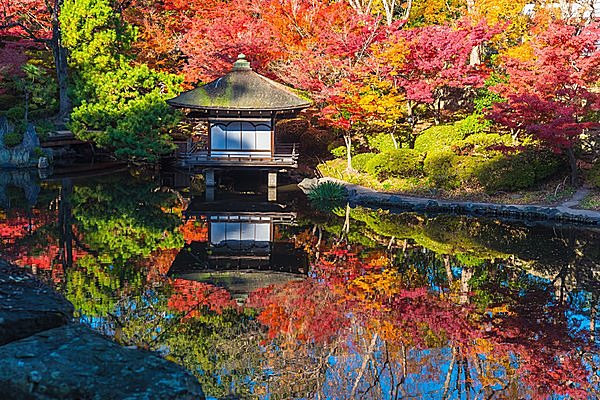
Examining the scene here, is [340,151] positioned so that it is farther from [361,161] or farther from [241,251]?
[241,251]

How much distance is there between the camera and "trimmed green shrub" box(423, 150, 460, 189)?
17422mm

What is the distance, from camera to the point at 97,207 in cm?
1591

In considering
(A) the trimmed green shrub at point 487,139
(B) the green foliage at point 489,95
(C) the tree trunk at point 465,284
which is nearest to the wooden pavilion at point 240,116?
(A) the trimmed green shrub at point 487,139

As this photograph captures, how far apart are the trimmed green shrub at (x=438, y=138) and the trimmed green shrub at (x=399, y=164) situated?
124 cm

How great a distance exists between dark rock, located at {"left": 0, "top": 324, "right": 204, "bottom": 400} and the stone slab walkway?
12792 mm

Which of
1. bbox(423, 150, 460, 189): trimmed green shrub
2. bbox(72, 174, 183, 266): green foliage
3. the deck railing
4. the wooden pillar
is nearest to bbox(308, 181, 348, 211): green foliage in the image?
the deck railing

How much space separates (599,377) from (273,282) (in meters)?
5.07

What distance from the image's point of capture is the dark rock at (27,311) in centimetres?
400

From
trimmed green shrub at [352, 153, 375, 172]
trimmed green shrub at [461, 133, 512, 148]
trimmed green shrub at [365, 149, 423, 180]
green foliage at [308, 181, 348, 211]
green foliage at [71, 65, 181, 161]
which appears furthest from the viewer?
green foliage at [71, 65, 181, 161]

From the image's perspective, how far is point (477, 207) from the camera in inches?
611

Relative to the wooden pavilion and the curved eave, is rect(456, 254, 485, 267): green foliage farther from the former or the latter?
the curved eave

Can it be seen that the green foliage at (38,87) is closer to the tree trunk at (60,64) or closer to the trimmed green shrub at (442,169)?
the tree trunk at (60,64)

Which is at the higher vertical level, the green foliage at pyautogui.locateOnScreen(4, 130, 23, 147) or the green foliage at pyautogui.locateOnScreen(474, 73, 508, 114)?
the green foliage at pyautogui.locateOnScreen(474, 73, 508, 114)

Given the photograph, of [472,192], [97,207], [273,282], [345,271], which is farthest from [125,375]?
[472,192]
